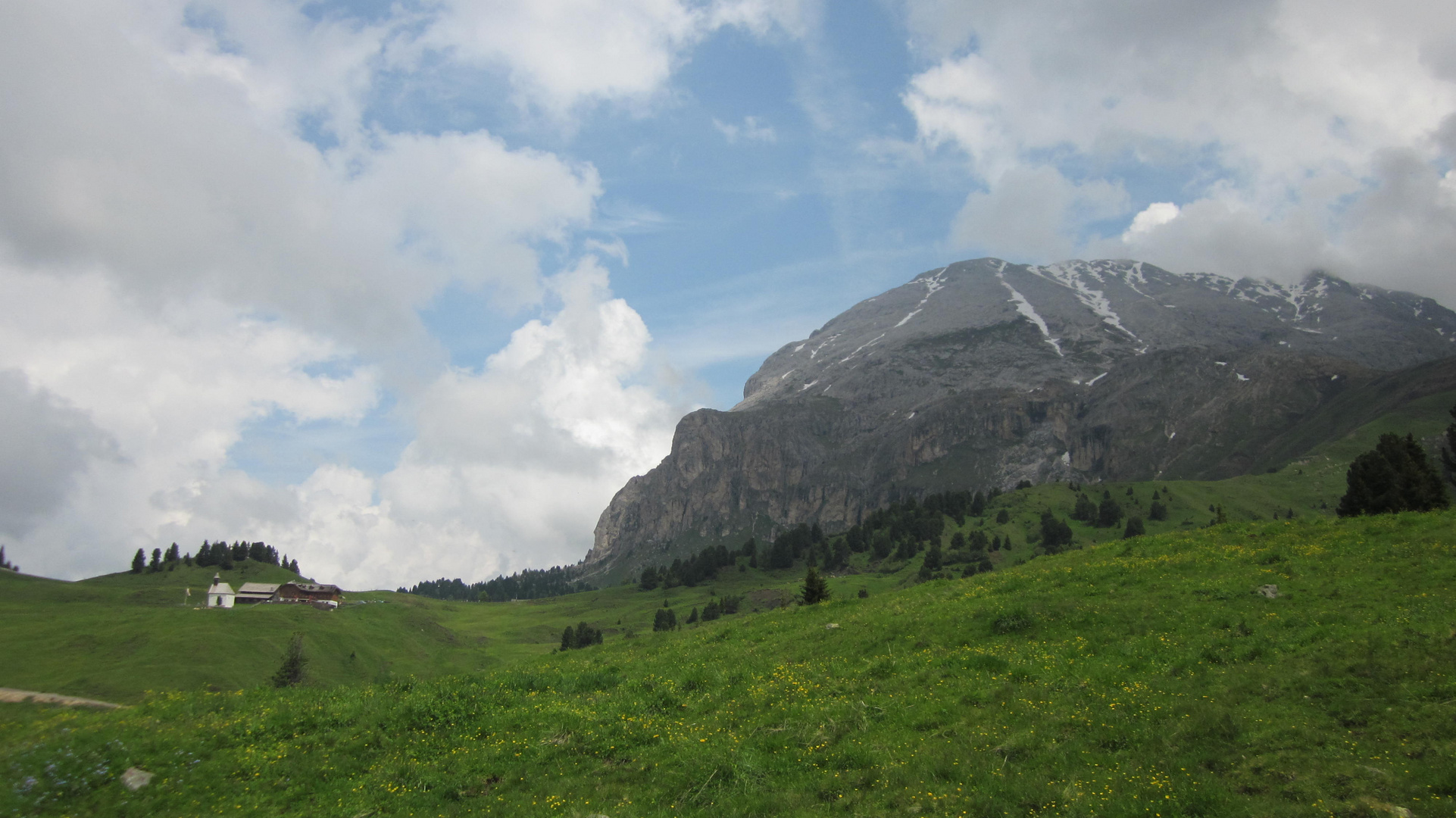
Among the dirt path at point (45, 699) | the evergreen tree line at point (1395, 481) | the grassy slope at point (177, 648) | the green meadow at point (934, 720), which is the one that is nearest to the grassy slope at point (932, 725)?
the green meadow at point (934, 720)

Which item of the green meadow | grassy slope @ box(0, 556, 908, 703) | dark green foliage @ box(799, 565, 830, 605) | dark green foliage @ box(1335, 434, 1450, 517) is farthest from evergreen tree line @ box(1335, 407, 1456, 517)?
grassy slope @ box(0, 556, 908, 703)

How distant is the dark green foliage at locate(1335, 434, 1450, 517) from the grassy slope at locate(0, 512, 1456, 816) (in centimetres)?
1784

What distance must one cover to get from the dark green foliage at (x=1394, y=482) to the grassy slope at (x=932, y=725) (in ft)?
58.5

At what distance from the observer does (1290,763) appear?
15.1m

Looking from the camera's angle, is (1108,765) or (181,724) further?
(181,724)

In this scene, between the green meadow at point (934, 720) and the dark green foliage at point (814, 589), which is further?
the dark green foliage at point (814, 589)

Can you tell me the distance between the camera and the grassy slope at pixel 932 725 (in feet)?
51.0

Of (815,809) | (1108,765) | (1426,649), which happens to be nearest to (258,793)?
(815,809)

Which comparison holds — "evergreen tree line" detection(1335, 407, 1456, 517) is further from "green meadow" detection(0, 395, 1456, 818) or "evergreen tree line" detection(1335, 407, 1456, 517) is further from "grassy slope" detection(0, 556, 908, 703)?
"grassy slope" detection(0, 556, 908, 703)

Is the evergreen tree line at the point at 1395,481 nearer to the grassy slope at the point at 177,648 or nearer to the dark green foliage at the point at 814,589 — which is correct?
the dark green foliage at the point at 814,589

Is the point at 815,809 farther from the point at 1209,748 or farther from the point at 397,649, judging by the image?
the point at 397,649

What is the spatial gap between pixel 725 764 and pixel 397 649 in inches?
7419

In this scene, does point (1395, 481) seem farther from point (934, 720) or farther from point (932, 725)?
point (932, 725)

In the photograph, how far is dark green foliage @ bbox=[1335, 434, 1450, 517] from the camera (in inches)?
1710
